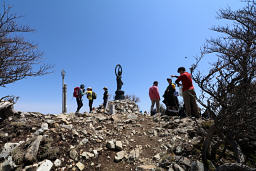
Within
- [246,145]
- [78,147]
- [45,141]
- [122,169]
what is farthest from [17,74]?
[246,145]

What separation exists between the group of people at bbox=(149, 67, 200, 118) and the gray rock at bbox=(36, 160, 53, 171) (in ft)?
12.7

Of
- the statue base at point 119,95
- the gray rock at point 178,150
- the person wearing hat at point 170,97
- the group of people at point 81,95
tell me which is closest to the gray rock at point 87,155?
the gray rock at point 178,150

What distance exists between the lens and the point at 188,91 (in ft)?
18.3

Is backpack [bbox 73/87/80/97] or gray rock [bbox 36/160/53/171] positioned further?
backpack [bbox 73/87/80/97]

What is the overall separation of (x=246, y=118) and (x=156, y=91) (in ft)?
17.7

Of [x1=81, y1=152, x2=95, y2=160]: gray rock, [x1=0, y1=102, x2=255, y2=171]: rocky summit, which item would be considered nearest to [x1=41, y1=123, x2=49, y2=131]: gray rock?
[x1=0, y1=102, x2=255, y2=171]: rocky summit

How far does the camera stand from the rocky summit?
3.25 metres

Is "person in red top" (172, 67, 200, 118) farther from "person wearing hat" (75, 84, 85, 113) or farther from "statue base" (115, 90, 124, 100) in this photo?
"statue base" (115, 90, 124, 100)

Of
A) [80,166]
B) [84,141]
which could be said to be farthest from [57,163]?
[84,141]

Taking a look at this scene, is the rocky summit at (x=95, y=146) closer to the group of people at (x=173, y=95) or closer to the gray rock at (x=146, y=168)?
the gray rock at (x=146, y=168)

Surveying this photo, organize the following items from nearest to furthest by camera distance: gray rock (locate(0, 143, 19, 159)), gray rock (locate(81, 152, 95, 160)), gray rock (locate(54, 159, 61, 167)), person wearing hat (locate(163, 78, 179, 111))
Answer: gray rock (locate(54, 159, 61, 167))
gray rock (locate(0, 143, 19, 159))
gray rock (locate(81, 152, 95, 160))
person wearing hat (locate(163, 78, 179, 111))

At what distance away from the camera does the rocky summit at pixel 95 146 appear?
325 cm

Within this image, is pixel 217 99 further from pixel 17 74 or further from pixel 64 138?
pixel 17 74

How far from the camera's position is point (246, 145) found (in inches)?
153
